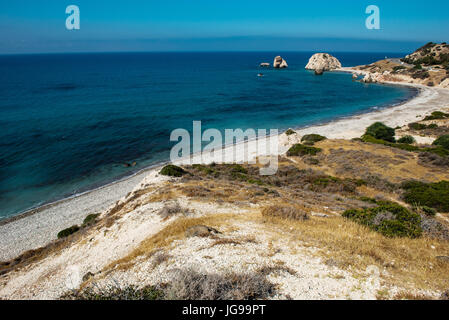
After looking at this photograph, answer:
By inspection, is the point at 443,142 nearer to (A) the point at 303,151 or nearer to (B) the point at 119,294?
(A) the point at 303,151

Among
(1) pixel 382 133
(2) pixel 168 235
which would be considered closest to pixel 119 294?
(2) pixel 168 235

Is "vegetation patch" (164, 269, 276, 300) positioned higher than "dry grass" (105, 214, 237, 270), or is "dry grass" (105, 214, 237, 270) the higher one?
"vegetation patch" (164, 269, 276, 300)

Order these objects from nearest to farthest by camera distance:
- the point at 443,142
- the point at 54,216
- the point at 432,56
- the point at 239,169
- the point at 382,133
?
the point at 54,216 → the point at 239,169 → the point at 443,142 → the point at 382,133 → the point at 432,56

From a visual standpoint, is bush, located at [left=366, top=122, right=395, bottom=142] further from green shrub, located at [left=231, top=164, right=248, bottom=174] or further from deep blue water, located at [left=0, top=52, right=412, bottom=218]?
green shrub, located at [left=231, top=164, right=248, bottom=174]

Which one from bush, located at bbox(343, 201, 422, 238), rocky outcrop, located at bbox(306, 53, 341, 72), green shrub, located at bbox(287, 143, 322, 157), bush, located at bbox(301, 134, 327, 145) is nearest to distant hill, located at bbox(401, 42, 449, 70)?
rocky outcrop, located at bbox(306, 53, 341, 72)


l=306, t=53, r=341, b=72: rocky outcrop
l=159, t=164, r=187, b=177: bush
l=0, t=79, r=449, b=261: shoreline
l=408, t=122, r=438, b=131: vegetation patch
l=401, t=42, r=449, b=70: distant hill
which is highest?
l=306, t=53, r=341, b=72: rocky outcrop

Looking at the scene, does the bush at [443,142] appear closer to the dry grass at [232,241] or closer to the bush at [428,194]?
the bush at [428,194]
